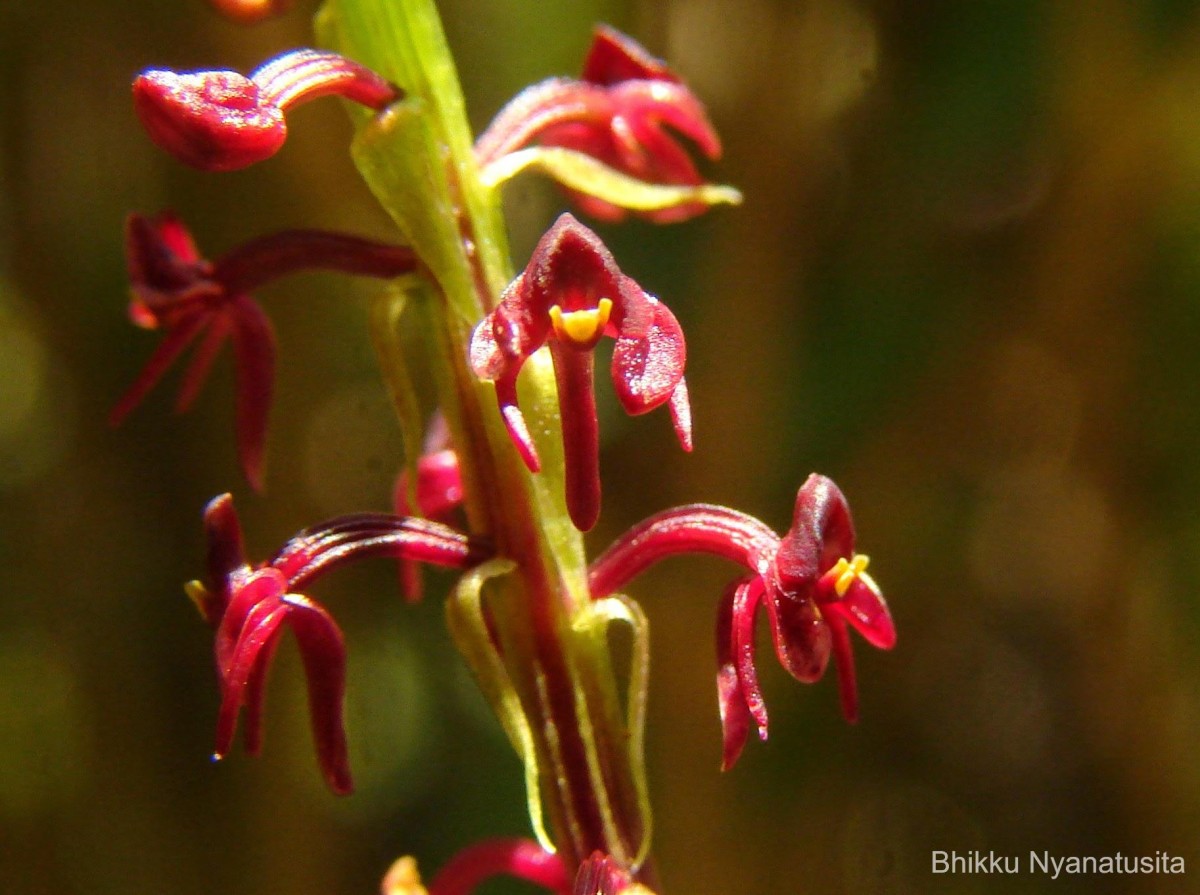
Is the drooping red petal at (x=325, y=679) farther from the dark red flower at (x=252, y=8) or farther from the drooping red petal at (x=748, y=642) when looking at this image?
the dark red flower at (x=252, y=8)

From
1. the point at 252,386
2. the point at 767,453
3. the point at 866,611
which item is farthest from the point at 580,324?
the point at 767,453

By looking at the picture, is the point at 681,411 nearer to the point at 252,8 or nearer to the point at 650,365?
the point at 650,365

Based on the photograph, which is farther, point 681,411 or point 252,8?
point 252,8

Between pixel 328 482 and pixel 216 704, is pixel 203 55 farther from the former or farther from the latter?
pixel 216 704

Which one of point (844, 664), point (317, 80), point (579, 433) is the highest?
point (317, 80)

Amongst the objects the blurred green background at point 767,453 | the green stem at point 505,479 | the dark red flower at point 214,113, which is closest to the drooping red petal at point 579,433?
the green stem at point 505,479

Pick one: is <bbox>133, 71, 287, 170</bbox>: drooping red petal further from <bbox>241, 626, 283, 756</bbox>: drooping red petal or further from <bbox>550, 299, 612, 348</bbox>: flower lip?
<bbox>241, 626, 283, 756</bbox>: drooping red petal

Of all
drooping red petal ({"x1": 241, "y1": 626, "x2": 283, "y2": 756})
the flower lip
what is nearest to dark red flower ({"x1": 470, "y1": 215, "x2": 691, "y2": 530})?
the flower lip
